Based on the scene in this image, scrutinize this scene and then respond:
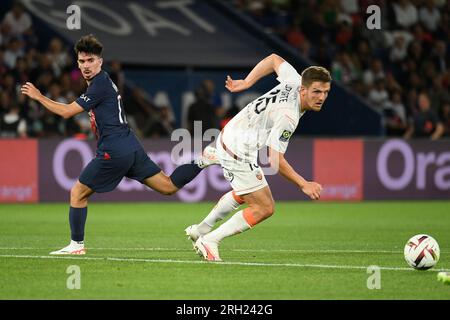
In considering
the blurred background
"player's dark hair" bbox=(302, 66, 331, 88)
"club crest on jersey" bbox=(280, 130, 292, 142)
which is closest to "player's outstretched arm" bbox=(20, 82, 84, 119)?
"club crest on jersey" bbox=(280, 130, 292, 142)

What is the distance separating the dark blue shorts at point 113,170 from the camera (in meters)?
10.9

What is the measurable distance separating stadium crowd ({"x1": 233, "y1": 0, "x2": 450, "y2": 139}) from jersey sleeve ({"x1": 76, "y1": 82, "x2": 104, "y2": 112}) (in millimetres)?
12939

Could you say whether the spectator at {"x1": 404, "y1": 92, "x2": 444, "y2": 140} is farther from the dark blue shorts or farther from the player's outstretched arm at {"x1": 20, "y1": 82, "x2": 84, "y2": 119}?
the player's outstretched arm at {"x1": 20, "y1": 82, "x2": 84, "y2": 119}

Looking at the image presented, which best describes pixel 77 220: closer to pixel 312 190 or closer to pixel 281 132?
pixel 281 132

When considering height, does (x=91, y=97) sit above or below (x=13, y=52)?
below

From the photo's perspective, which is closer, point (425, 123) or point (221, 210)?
point (221, 210)

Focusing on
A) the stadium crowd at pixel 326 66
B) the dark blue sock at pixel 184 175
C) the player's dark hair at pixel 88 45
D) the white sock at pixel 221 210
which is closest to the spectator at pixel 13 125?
the stadium crowd at pixel 326 66

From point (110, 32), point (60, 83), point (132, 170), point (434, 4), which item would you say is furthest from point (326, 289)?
point (434, 4)

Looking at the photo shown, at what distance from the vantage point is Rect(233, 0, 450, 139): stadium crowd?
2400 centimetres

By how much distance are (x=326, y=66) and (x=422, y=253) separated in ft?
47.9

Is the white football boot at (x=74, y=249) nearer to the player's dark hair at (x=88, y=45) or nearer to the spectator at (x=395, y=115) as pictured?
the player's dark hair at (x=88, y=45)

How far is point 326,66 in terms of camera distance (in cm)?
2405

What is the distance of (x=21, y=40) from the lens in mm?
21438

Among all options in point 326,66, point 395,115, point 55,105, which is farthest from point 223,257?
point 326,66
